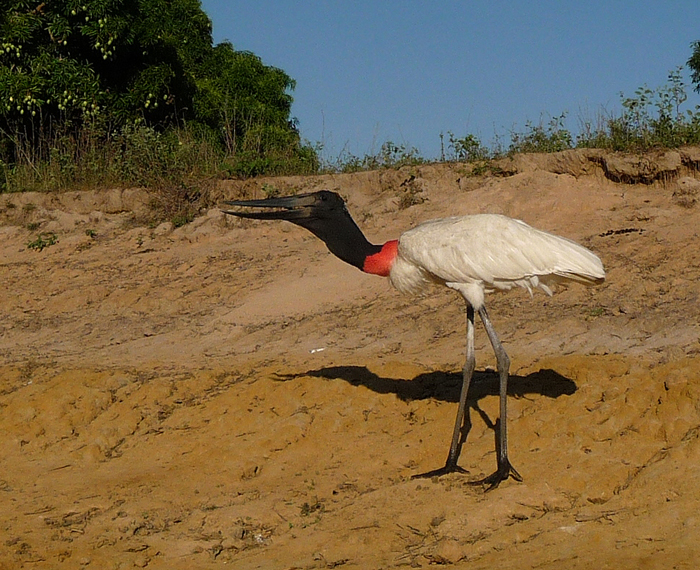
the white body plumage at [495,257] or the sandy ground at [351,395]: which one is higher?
the white body plumage at [495,257]

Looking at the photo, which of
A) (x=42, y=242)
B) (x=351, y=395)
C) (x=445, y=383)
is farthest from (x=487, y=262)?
(x=42, y=242)

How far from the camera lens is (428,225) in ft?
18.3

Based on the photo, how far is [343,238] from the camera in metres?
5.82

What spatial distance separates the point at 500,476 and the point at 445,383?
1.52m

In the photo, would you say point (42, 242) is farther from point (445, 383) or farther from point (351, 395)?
point (445, 383)

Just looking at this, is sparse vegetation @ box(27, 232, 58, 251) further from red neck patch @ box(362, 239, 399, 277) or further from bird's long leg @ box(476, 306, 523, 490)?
bird's long leg @ box(476, 306, 523, 490)

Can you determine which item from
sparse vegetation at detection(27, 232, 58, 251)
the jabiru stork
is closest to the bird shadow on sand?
the jabiru stork

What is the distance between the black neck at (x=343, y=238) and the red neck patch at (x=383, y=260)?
0.04 m

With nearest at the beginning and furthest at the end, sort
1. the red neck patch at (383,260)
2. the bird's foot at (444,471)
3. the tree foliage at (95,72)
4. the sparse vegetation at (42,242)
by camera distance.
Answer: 1. the bird's foot at (444,471)
2. the red neck patch at (383,260)
3. the sparse vegetation at (42,242)
4. the tree foliage at (95,72)

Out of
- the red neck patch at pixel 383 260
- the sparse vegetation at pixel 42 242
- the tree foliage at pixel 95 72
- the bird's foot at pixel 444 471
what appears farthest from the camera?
the tree foliage at pixel 95 72

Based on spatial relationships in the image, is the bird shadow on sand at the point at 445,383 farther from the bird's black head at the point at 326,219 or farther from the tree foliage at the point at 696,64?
the tree foliage at the point at 696,64

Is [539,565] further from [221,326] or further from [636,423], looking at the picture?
[221,326]

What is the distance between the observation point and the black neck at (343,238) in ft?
19.0

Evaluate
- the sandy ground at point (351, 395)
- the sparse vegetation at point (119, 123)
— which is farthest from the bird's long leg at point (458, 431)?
the sparse vegetation at point (119, 123)
